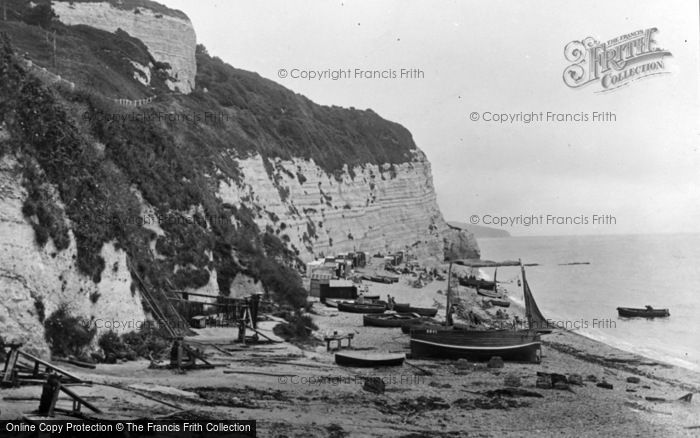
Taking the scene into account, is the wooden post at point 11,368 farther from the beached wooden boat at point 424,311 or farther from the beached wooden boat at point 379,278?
the beached wooden boat at point 379,278

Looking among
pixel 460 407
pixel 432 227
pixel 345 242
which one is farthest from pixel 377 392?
pixel 432 227

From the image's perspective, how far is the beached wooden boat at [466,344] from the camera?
2566cm

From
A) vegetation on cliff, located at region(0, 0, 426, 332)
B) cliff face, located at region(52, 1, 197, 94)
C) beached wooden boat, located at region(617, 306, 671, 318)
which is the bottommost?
beached wooden boat, located at region(617, 306, 671, 318)

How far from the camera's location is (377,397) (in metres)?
16.6

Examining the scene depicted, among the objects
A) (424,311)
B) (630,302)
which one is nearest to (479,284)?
(630,302)

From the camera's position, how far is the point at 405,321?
33.8 meters

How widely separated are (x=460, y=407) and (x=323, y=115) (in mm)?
79859

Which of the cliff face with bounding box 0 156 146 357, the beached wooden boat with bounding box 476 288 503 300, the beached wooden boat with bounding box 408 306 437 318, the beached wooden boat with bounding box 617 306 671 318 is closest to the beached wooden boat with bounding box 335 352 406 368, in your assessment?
the cliff face with bounding box 0 156 146 357

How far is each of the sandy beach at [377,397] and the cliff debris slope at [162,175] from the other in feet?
10.6

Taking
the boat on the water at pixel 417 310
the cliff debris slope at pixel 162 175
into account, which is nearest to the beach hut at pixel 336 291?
the boat on the water at pixel 417 310

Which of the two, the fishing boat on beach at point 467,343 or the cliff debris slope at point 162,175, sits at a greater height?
the cliff debris slope at point 162,175

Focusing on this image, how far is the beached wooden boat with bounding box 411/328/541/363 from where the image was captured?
25656 millimetres

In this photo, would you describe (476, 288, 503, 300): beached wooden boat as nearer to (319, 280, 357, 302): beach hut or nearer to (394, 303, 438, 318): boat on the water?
(394, 303, 438, 318): boat on the water

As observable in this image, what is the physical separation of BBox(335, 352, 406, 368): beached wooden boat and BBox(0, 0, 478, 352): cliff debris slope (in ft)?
22.0
